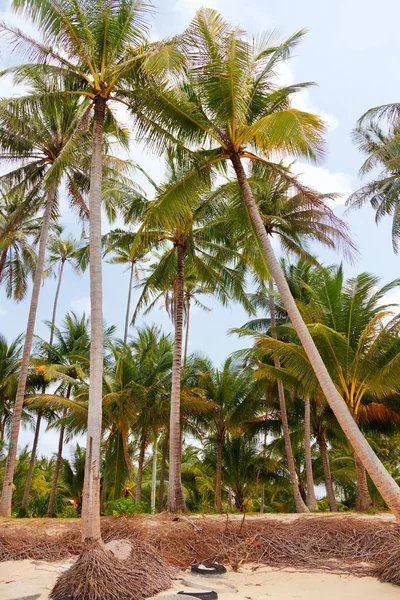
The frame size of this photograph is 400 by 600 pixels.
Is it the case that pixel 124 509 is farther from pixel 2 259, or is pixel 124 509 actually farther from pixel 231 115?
pixel 2 259

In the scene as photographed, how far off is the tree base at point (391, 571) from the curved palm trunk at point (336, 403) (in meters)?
0.57

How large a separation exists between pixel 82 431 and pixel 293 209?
1340cm

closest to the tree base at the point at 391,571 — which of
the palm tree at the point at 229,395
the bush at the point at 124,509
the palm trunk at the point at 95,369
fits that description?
the palm trunk at the point at 95,369

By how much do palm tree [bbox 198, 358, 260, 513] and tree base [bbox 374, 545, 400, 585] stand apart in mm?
13233

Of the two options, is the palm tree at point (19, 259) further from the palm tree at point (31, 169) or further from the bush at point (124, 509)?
the bush at point (124, 509)

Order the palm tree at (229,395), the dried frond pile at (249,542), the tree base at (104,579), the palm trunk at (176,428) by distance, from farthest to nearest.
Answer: the palm tree at (229,395), the palm trunk at (176,428), the dried frond pile at (249,542), the tree base at (104,579)

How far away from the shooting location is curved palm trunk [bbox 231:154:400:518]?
6805 millimetres

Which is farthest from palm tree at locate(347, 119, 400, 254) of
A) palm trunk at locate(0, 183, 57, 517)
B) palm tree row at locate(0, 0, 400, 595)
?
palm trunk at locate(0, 183, 57, 517)

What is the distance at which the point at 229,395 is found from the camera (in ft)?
65.3

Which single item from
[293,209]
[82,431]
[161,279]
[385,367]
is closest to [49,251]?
[82,431]

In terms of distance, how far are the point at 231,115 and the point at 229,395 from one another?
13237 mm

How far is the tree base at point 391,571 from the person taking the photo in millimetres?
6171

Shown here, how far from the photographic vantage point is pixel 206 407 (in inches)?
695

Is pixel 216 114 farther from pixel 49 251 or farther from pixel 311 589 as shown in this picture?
pixel 49 251
